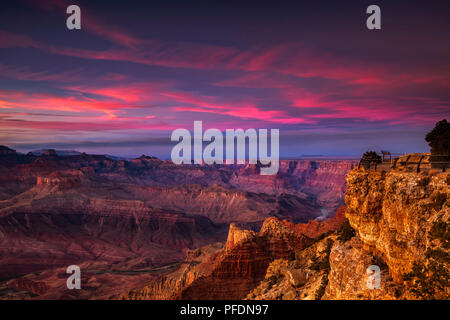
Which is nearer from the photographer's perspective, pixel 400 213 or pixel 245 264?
pixel 400 213

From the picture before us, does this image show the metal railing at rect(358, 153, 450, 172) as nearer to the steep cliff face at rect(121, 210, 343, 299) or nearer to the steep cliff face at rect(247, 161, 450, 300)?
the steep cliff face at rect(247, 161, 450, 300)

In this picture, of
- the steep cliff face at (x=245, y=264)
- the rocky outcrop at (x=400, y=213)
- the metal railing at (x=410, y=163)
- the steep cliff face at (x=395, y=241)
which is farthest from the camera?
the steep cliff face at (x=245, y=264)

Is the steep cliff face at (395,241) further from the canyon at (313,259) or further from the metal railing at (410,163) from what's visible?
the metal railing at (410,163)

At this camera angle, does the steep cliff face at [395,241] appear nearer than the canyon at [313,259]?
Yes

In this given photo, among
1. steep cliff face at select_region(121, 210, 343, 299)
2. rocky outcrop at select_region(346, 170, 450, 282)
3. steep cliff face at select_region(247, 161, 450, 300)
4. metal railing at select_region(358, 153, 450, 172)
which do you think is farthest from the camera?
steep cliff face at select_region(121, 210, 343, 299)

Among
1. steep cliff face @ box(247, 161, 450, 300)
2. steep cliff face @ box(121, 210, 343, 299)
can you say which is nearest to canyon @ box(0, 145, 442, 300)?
steep cliff face @ box(247, 161, 450, 300)

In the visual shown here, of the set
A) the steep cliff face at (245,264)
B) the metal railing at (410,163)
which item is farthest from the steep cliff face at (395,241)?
the steep cliff face at (245,264)

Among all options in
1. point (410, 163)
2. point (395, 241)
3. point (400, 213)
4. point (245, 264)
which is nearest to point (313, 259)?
point (410, 163)

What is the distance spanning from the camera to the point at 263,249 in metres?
56.2

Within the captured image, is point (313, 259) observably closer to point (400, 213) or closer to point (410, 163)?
point (410, 163)

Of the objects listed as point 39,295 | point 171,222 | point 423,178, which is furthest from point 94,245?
point 423,178

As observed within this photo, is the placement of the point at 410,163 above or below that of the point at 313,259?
above

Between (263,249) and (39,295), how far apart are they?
80.8 metres
